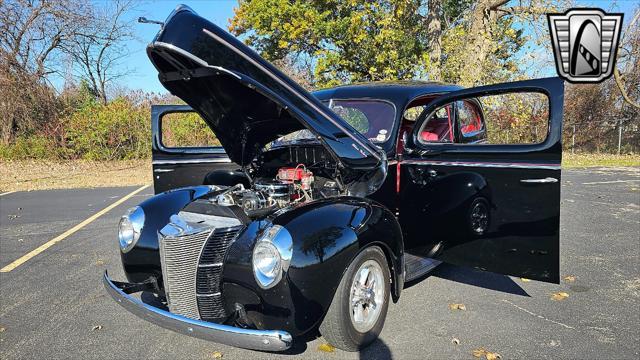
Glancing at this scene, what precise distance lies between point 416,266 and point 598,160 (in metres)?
16.4

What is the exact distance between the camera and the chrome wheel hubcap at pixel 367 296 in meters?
2.94

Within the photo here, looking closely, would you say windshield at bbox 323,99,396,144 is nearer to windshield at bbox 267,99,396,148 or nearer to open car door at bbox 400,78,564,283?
windshield at bbox 267,99,396,148

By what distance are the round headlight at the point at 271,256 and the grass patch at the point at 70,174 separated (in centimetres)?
1118

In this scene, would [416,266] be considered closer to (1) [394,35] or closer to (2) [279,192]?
(2) [279,192]

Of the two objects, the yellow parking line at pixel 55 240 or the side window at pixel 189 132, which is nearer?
the yellow parking line at pixel 55 240

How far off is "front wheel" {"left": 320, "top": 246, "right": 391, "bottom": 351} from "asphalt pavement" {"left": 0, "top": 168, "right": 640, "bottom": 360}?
160 millimetres

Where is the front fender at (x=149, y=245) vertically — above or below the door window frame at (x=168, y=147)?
below

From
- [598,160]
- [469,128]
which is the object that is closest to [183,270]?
[469,128]

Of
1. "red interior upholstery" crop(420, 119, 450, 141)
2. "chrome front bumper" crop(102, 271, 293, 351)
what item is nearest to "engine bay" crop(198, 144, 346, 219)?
"chrome front bumper" crop(102, 271, 293, 351)

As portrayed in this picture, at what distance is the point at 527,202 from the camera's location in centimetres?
316

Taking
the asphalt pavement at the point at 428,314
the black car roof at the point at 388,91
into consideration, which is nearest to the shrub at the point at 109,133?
the asphalt pavement at the point at 428,314

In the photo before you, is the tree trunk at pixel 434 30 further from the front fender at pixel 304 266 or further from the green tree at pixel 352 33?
the front fender at pixel 304 266

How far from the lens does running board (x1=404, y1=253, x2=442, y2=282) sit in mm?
3691

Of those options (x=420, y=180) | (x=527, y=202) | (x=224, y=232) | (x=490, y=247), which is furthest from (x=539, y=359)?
(x=224, y=232)
